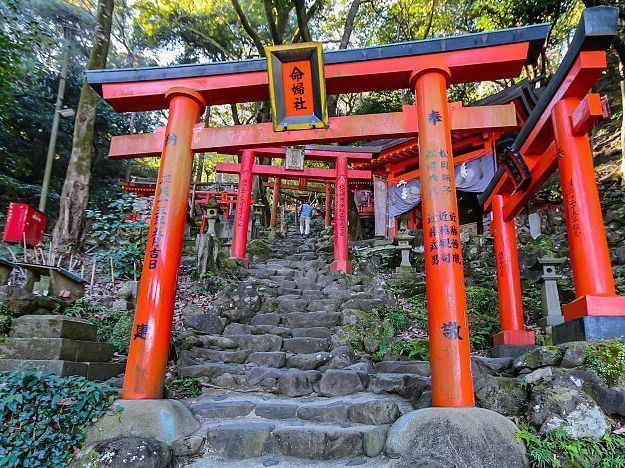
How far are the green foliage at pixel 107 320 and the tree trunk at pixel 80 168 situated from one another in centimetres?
371

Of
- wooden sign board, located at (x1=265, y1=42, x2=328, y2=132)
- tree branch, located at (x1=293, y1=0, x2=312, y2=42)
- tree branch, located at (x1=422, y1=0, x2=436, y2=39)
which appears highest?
tree branch, located at (x1=422, y1=0, x2=436, y2=39)

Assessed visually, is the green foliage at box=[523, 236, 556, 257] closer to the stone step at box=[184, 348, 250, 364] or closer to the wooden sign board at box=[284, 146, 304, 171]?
the wooden sign board at box=[284, 146, 304, 171]

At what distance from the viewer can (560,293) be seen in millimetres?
→ 8484

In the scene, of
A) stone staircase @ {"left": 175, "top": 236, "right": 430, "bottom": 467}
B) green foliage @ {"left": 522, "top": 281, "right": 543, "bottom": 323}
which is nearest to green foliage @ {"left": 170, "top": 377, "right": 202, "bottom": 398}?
stone staircase @ {"left": 175, "top": 236, "right": 430, "bottom": 467}

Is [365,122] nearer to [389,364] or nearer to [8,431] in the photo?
[389,364]

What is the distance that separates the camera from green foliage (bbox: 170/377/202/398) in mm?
4930

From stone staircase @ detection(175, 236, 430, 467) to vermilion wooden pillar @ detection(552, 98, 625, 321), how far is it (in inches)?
76.8

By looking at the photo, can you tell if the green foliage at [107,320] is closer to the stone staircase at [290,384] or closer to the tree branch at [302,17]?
the stone staircase at [290,384]

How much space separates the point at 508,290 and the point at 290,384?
3.81m

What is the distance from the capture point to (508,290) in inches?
256

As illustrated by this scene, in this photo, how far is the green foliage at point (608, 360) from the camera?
3.58m

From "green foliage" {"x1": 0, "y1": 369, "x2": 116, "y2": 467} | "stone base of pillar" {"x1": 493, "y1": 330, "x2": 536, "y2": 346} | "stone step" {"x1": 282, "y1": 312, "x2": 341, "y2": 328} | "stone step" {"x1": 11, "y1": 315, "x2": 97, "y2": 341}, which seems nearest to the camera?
"green foliage" {"x1": 0, "y1": 369, "x2": 116, "y2": 467}

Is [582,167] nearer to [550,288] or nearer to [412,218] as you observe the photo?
[550,288]

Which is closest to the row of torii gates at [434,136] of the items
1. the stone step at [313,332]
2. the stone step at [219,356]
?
the stone step at [219,356]
